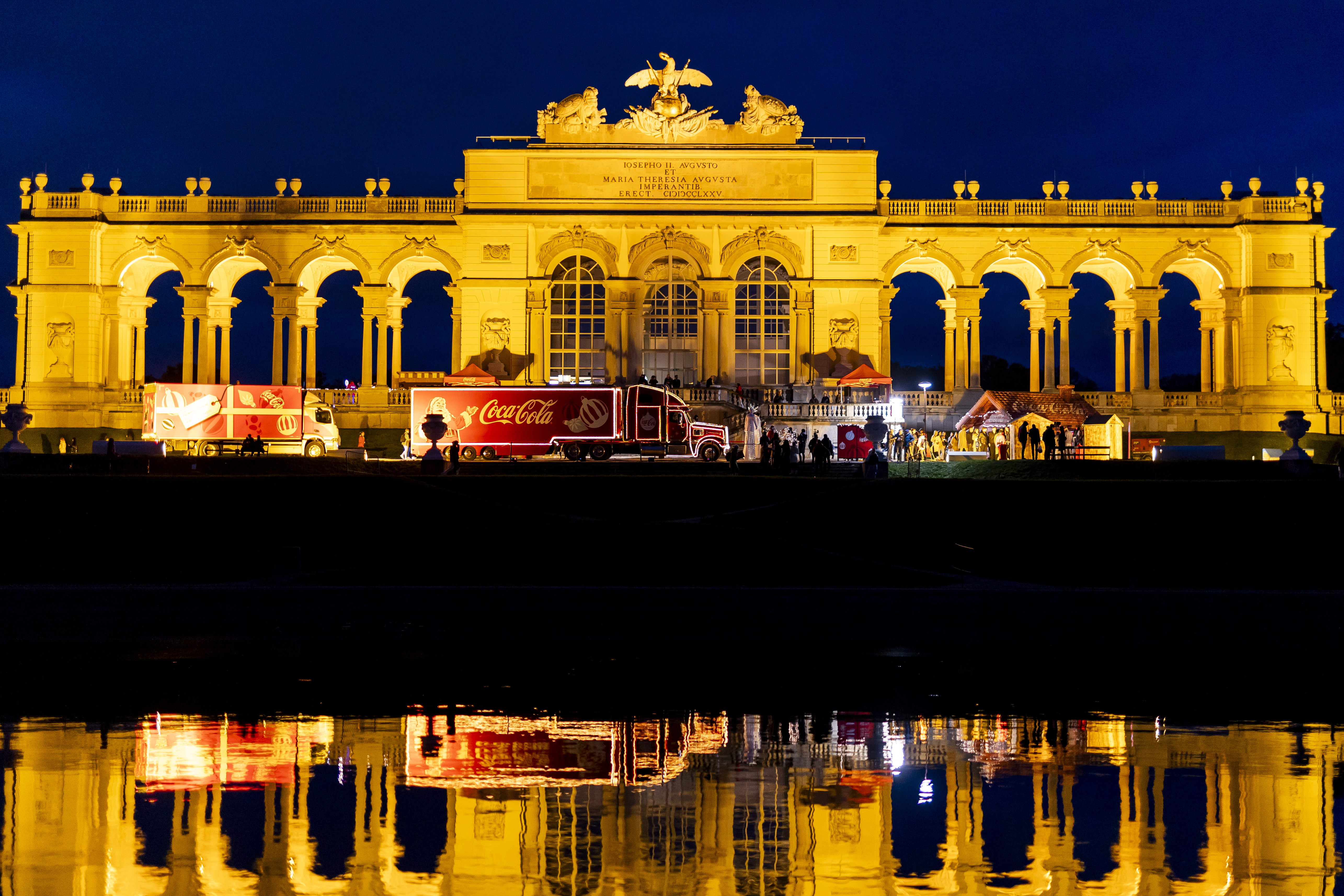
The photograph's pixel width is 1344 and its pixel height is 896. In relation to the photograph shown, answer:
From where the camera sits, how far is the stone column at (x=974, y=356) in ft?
198

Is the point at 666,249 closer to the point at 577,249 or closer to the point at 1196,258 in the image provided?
the point at 577,249

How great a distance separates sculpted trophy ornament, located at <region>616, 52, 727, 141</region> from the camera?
58.8m

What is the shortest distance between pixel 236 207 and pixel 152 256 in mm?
4296

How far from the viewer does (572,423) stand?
45.2 m

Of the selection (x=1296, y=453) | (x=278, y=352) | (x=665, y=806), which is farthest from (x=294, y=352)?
(x=665, y=806)

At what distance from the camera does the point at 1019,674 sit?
832 inches

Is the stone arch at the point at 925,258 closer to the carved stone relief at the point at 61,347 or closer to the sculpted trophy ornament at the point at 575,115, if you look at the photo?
the sculpted trophy ornament at the point at 575,115

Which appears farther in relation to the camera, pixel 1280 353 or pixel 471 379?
pixel 1280 353

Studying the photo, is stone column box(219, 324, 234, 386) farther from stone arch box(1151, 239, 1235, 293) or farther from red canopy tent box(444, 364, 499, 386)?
stone arch box(1151, 239, 1235, 293)

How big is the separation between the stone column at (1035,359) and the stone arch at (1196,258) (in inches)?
226

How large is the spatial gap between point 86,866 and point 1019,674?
14.2 metres

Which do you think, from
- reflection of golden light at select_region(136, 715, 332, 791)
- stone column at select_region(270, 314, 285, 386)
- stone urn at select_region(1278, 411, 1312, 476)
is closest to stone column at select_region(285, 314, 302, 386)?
stone column at select_region(270, 314, 285, 386)

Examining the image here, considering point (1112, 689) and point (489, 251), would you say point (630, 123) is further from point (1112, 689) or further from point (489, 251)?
point (1112, 689)

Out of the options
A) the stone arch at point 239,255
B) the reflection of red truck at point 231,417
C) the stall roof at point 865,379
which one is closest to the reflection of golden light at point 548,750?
the reflection of red truck at point 231,417
